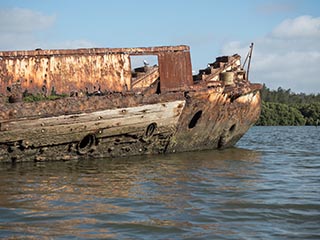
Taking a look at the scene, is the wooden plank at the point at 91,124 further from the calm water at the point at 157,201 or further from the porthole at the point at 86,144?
the calm water at the point at 157,201

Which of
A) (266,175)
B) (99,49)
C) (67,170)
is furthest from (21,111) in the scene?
(266,175)

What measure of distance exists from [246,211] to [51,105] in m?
4.35

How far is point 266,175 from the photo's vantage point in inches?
314

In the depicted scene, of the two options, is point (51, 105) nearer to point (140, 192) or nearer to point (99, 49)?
point (99, 49)

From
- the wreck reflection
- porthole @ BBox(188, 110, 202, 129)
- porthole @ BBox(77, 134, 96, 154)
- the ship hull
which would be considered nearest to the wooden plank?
the ship hull

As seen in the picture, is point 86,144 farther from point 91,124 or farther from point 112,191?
Result: point 112,191

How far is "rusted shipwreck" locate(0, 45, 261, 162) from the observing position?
866cm

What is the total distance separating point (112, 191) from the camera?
20.6 feet

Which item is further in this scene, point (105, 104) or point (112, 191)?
point (105, 104)

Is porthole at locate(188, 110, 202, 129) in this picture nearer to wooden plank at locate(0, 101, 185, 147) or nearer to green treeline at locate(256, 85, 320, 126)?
wooden plank at locate(0, 101, 185, 147)

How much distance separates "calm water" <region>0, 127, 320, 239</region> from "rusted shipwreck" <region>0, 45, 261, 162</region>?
43 centimetres

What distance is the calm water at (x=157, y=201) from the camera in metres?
4.48

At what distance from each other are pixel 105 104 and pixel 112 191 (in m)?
3.02

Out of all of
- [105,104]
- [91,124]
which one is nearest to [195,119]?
[105,104]
